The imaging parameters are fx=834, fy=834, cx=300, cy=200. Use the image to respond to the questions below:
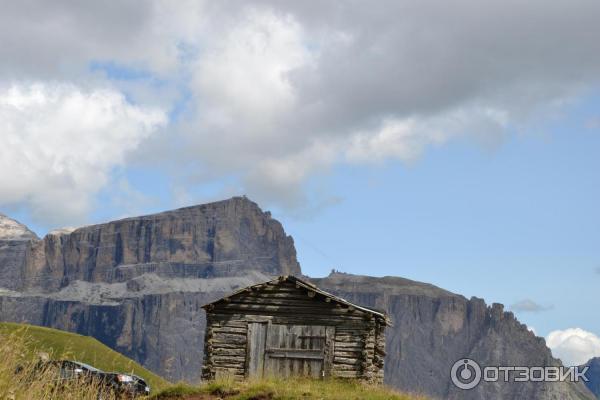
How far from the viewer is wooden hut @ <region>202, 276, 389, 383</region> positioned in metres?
28.0

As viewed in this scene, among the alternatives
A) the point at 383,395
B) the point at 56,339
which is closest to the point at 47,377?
the point at 383,395

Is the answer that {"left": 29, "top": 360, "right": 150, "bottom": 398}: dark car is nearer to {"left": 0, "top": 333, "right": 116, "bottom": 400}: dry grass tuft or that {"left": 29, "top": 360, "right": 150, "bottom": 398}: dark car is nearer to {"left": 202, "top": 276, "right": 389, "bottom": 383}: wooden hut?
{"left": 0, "top": 333, "right": 116, "bottom": 400}: dry grass tuft

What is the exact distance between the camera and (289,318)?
28.3 m

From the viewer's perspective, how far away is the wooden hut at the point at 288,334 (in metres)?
28.0

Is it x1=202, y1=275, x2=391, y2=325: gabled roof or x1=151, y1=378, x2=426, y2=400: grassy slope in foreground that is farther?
x1=202, y1=275, x2=391, y2=325: gabled roof

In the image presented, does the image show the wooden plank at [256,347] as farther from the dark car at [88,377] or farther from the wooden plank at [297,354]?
the dark car at [88,377]

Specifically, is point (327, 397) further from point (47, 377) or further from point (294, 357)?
point (47, 377)

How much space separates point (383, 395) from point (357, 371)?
7943 millimetres

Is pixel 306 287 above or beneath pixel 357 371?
above

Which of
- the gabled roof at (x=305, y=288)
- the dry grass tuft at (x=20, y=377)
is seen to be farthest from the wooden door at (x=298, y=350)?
the dry grass tuft at (x=20, y=377)

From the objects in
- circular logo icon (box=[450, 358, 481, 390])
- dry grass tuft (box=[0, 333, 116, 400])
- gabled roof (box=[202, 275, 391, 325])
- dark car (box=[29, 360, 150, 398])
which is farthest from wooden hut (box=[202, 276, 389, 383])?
dry grass tuft (box=[0, 333, 116, 400])

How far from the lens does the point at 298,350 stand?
2800 centimetres

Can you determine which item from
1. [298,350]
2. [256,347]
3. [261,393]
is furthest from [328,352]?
[261,393]

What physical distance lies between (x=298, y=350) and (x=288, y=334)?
64 cm
